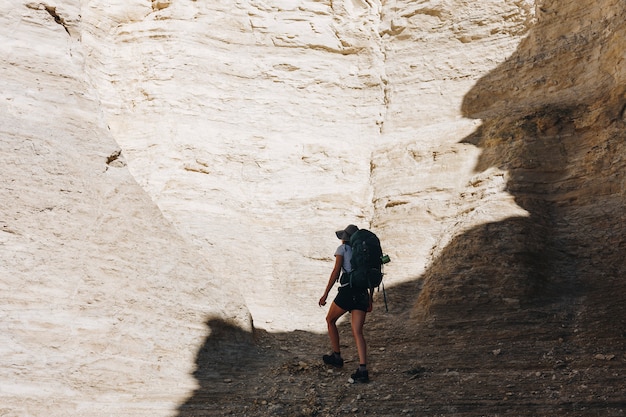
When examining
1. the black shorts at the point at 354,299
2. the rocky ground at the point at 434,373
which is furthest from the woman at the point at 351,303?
the rocky ground at the point at 434,373

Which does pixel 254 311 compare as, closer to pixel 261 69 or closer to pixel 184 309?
pixel 184 309

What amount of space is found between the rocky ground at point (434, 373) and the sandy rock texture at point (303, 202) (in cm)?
4

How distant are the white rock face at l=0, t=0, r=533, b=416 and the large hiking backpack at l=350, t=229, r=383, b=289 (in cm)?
226

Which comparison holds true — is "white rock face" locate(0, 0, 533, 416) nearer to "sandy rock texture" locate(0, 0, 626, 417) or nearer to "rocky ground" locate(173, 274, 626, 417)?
"sandy rock texture" locate(0, 0, 626, 417)

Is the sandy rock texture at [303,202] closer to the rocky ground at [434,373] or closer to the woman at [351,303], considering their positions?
the rocky ground at [434,373]

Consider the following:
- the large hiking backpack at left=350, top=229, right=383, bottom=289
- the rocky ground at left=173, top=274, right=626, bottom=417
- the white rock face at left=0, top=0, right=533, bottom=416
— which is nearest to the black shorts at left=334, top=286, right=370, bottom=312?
the large hiking backpack at left=350, top=229, right=383, bottom=289

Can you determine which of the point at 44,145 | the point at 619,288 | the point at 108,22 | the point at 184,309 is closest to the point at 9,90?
the point at 44,145

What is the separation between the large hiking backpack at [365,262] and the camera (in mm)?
7495

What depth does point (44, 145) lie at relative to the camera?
366 inches

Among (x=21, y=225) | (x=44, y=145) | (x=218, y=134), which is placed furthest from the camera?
(x=218, y=134)

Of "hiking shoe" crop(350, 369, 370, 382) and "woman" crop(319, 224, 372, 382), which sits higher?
"woman" crop(319, 224, 372, 382)

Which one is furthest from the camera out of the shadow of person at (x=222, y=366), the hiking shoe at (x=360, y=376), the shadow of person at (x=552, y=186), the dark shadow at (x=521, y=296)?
the shadow of person at (x=552, y=186)

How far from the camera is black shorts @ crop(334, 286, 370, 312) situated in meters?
7.61

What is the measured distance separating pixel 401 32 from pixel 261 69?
3882 mm
